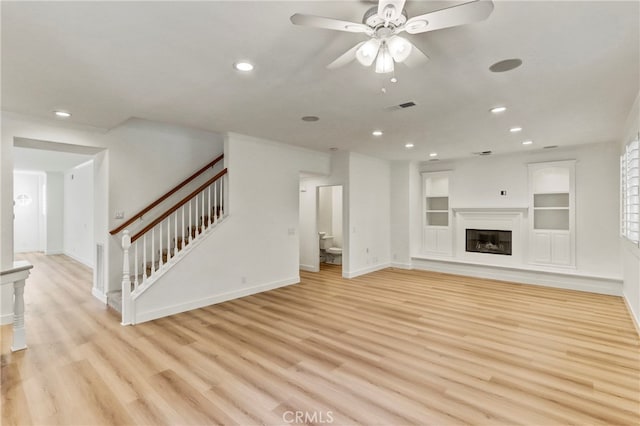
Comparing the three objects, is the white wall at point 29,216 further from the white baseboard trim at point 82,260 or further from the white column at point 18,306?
the white column at point 18,306

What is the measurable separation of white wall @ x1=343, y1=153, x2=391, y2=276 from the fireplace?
1.97 meters

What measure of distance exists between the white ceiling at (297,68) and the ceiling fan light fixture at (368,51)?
220 millimetres

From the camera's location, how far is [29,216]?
418 inches

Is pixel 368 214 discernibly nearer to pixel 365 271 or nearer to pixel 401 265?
pixel 365 271

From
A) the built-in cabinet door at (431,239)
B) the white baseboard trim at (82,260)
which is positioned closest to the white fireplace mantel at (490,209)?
the built-in cabinet door at (431,239)

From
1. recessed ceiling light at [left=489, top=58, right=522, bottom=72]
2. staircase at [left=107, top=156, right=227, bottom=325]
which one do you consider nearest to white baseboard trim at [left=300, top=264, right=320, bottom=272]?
staircase at [left=107, top=156, right=227, bottom=325]

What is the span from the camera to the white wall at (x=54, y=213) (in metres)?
9.90

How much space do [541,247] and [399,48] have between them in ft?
20.7

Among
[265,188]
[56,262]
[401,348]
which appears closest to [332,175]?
[265,188]

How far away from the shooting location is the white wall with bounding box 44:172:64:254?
9.90 m

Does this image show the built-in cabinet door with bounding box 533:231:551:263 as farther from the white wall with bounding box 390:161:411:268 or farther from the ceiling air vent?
the ceiling air vent

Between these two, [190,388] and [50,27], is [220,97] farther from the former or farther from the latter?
[190,388]

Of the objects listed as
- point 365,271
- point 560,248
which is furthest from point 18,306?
point 560,248

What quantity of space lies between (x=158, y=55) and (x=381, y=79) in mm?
1948
